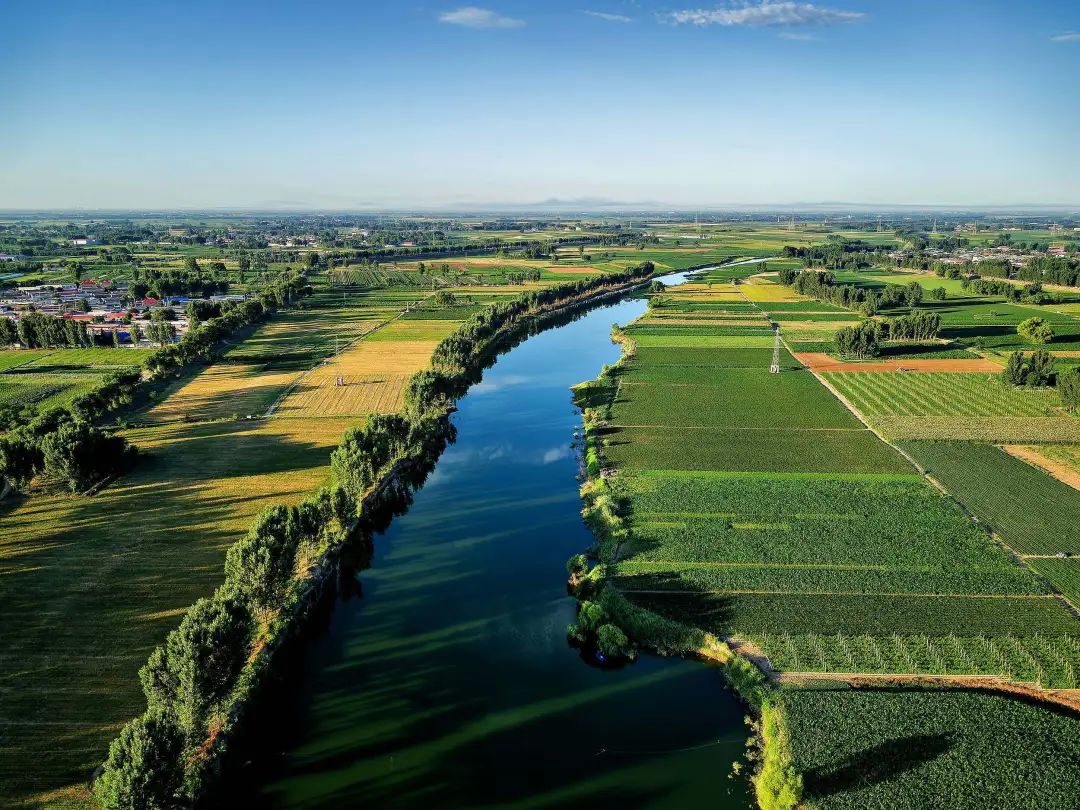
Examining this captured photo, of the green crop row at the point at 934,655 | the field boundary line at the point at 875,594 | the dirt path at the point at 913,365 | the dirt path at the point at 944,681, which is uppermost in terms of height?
the dirt path at the point at 913,365

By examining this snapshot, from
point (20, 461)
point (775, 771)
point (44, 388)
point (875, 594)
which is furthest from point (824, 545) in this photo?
point (44, 388)

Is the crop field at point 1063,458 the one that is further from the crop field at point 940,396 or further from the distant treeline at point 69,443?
the distant treeline at point 69,443

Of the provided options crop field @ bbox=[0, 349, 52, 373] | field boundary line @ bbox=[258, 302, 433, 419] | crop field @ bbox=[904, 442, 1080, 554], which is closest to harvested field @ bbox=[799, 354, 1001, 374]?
crop field @ bbox=[904, 442, 1080, 554]

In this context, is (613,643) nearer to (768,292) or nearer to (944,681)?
(944,681)

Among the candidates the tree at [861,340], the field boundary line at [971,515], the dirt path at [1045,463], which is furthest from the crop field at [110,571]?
the tree at [861,340]

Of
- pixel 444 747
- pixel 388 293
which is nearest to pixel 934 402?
pixel 444 747

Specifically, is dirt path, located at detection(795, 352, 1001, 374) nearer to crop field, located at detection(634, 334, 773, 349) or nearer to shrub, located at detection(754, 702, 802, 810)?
crop field, located at detection(634, 334, 773, 349)
